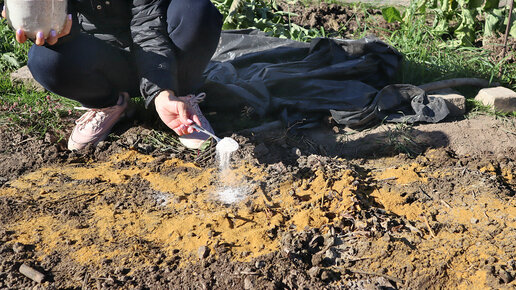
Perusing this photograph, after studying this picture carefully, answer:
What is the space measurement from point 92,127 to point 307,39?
1.79 metres

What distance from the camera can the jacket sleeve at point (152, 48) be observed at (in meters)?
2.53

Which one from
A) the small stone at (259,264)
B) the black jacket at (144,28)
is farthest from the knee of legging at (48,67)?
the small stone at (259,264)

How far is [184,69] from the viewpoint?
2.79 meters

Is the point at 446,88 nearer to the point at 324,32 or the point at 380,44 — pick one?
the point at 380,44

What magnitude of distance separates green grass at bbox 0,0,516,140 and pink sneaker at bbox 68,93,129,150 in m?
0.22

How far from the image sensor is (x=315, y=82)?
3.32 meters

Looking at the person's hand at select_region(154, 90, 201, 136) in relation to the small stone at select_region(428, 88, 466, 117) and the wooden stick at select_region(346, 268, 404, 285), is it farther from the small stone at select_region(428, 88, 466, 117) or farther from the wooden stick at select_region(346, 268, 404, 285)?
the small stone at select_region(428, 88, 466, 117)

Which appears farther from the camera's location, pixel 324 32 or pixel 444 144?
pixel 324 32

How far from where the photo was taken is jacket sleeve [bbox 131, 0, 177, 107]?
2533mm

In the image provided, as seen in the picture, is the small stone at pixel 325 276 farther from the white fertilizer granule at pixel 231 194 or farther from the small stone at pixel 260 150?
the small stone at pixel 260 150

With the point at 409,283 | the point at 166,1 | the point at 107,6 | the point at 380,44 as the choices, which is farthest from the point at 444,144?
the point at 107,6

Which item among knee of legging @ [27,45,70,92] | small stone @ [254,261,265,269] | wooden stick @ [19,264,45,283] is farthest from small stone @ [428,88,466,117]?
wooden stick @ [19,264,45,283]

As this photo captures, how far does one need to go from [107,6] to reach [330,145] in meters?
1.39

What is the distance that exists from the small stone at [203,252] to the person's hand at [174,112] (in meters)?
0.60
